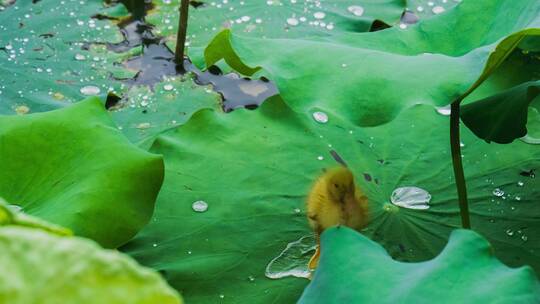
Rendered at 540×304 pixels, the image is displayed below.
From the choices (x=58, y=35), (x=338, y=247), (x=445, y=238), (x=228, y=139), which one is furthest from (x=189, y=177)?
(x=58, y=35)

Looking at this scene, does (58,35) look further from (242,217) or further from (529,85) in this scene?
(529,85)

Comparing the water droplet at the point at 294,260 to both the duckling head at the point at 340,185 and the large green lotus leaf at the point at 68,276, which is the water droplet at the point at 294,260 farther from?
the large green lotus leaf at the point at 68,276

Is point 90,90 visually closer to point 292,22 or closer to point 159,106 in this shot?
point 159,106

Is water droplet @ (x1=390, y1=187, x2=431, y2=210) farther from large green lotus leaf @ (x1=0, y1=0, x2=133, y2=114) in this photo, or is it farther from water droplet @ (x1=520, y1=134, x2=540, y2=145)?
large green lotus leaf @ (x1=0, y1=0, x2=133, y2=114)

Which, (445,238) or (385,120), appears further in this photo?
(445,238)

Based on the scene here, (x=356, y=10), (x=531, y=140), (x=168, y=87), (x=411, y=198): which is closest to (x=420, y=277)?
(x=411, y=198)

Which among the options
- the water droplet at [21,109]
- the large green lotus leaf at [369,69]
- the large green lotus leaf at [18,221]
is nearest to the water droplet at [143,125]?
the water droplet at [21,109]
